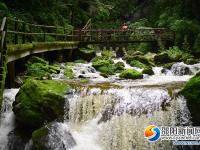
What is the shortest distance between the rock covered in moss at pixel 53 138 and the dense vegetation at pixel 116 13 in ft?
30.8

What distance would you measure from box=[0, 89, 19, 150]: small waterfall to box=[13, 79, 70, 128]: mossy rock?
425 millimetres

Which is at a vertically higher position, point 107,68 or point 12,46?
point 12,46

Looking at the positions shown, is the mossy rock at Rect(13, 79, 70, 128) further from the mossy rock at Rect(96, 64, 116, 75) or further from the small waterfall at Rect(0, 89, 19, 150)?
the mossy rock at Rect(96, 64, 116, 75)

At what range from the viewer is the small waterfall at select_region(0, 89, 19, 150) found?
10964 millimetres

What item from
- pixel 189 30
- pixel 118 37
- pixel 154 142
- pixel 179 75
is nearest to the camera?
pixel 154 142

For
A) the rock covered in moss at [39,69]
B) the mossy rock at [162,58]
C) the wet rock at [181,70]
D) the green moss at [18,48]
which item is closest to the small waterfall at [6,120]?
the green moss at [18,48]

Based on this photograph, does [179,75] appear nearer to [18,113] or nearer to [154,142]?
[154,142]

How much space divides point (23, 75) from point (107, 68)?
4.40m

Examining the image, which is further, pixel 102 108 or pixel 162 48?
pixel 162 48

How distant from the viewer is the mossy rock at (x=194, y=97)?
33.8 ft

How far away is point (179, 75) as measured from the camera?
54.9 feet

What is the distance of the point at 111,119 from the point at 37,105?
213 centimetres

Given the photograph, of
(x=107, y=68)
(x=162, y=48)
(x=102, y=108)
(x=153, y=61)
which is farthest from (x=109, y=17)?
(x=102, y=108)

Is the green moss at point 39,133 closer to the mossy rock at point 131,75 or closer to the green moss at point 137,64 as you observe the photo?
the mossy rock at point 131,75
